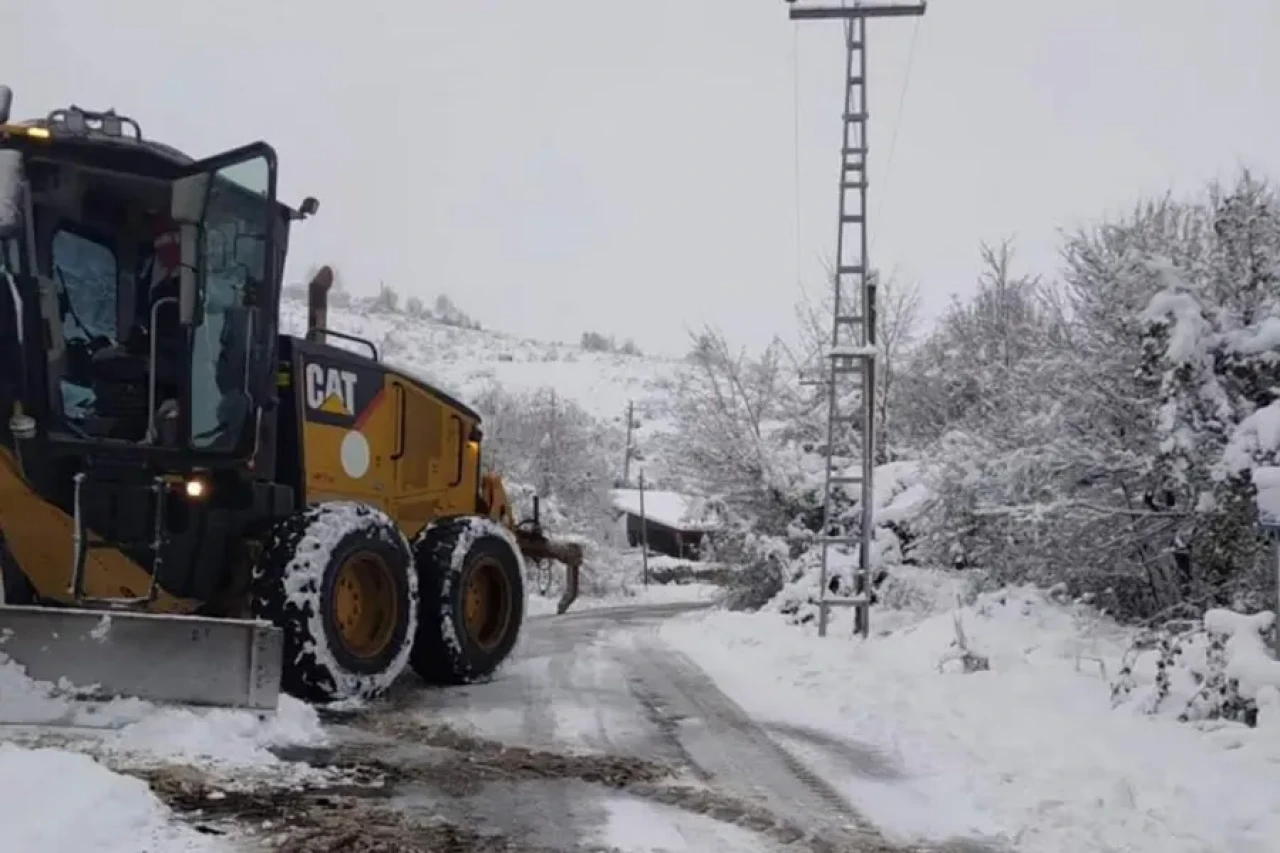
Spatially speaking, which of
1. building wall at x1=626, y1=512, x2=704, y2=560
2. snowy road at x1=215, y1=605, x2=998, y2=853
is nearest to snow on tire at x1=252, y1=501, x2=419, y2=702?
snowy road at x1=215, y1=605, x2=998, y2=853

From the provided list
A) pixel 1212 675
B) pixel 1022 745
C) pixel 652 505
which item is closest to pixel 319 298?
pixel 1022 745

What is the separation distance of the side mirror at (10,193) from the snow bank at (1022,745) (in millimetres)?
5337

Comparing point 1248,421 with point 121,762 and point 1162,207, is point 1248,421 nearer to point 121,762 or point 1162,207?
point 1162,207

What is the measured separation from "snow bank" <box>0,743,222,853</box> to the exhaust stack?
4.75m

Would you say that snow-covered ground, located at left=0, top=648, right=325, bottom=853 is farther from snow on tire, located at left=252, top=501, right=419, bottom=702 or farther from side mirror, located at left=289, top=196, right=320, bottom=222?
side mirror, located at left=289, top=196, right=320, bottom=222

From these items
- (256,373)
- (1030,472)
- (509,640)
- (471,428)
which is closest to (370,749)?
(256,373)

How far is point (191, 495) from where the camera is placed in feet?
23.3

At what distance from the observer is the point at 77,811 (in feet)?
13.9

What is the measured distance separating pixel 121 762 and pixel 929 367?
21.2m

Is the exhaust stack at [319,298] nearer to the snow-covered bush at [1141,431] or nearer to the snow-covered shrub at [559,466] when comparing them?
the snow-covered bush at [1141,431]

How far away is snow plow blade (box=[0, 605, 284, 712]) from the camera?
591 centimetres

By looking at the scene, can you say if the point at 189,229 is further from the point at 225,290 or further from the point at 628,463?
the point at 628,463

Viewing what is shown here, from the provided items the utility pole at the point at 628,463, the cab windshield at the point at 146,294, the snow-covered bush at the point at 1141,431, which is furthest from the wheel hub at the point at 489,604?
the utility pole at the point at 628,463

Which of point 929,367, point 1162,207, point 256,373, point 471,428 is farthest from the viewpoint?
point 929,367
